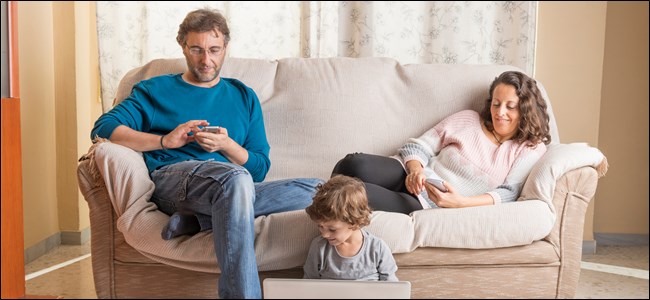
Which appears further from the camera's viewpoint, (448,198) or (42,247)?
(42,247)

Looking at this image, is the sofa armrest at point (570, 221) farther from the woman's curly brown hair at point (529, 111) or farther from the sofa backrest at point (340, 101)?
the sofa backrest at point (340, 101)

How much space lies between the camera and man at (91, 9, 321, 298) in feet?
6.55

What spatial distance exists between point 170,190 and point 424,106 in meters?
1.06

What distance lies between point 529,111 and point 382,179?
551 mm

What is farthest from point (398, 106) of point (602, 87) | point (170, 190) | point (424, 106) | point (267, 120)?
point (602, 87)

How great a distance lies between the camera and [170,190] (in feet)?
7.29

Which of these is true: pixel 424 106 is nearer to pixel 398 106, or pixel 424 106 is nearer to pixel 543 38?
pixel 398 106

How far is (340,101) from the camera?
2799mm

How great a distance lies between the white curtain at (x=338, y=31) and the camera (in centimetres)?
338

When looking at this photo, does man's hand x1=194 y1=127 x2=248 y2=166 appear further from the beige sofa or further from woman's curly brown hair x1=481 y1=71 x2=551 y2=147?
woman's curly brown hair x1=481 y1=71 x2=551 y2=147

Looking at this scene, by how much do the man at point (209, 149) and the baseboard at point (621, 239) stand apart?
6.07 feet

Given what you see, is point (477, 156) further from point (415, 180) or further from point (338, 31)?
point (338, 31)

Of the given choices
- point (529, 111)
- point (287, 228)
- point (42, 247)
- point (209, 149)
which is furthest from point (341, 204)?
point (42, 247)

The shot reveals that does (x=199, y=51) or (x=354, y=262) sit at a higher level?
(x=199, y=51)
